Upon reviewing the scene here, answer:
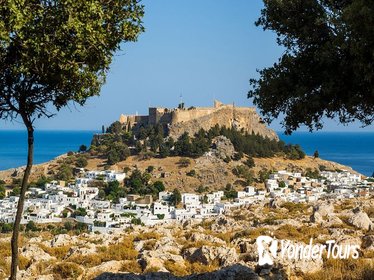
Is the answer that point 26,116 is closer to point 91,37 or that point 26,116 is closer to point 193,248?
point 91,37

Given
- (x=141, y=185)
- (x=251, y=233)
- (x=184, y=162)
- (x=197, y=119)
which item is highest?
(x=197, y=119)

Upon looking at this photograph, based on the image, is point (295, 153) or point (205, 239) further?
point (295, 153)

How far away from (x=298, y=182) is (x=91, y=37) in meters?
68.0

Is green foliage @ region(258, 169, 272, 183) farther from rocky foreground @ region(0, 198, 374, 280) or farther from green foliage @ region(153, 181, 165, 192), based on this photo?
rocky foreground @ region(0, 198, 374, 280)

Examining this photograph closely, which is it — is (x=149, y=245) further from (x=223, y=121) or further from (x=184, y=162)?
(x=223, y=121)

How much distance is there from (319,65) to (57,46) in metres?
2.90

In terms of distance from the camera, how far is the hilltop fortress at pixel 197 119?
8869 cm

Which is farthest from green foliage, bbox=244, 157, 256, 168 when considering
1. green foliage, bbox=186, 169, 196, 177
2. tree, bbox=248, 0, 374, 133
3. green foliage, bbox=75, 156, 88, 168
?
tree, bbox=248, 0, 374, 133

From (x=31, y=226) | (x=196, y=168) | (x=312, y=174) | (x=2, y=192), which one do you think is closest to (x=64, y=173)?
(x=2, y=192)

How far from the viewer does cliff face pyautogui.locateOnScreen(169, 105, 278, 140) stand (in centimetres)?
8825

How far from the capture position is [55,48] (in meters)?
5.66

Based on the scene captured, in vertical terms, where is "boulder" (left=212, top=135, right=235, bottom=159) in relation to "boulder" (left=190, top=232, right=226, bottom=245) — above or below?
above

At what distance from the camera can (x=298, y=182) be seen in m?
71.4

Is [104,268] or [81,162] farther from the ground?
[81,162]
